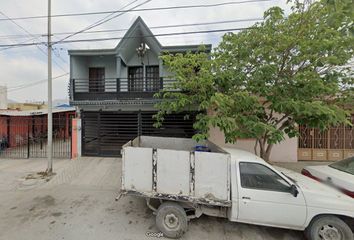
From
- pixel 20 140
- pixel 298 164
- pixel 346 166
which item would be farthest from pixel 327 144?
pixel 20 140

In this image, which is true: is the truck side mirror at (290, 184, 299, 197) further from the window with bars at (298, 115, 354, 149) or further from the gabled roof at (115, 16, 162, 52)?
the gabled roof at (115, 16, 162, 52)

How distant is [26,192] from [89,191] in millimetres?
1933

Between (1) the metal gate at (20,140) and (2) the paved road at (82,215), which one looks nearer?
(2) the paved road at (82,215)

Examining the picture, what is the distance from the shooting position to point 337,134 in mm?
9297

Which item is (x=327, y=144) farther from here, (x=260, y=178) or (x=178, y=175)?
(x=178, y=175)

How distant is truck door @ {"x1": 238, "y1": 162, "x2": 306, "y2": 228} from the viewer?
3.46 metres

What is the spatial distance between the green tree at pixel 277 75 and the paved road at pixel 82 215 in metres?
2.07

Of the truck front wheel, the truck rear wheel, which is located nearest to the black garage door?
the truck rear wheel

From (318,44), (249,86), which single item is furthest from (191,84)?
(318,44)

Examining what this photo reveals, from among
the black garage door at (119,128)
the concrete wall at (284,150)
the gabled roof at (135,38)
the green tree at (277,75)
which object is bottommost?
the concrete wall at (284,150)

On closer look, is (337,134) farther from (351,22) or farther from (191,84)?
(191,84)

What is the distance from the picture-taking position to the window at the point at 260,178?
11.7 ft

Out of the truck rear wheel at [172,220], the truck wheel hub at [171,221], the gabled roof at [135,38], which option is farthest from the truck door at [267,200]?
the gabled roof at [135,38]

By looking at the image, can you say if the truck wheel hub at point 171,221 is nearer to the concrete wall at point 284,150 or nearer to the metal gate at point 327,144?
the concrete wall at point 284,150
